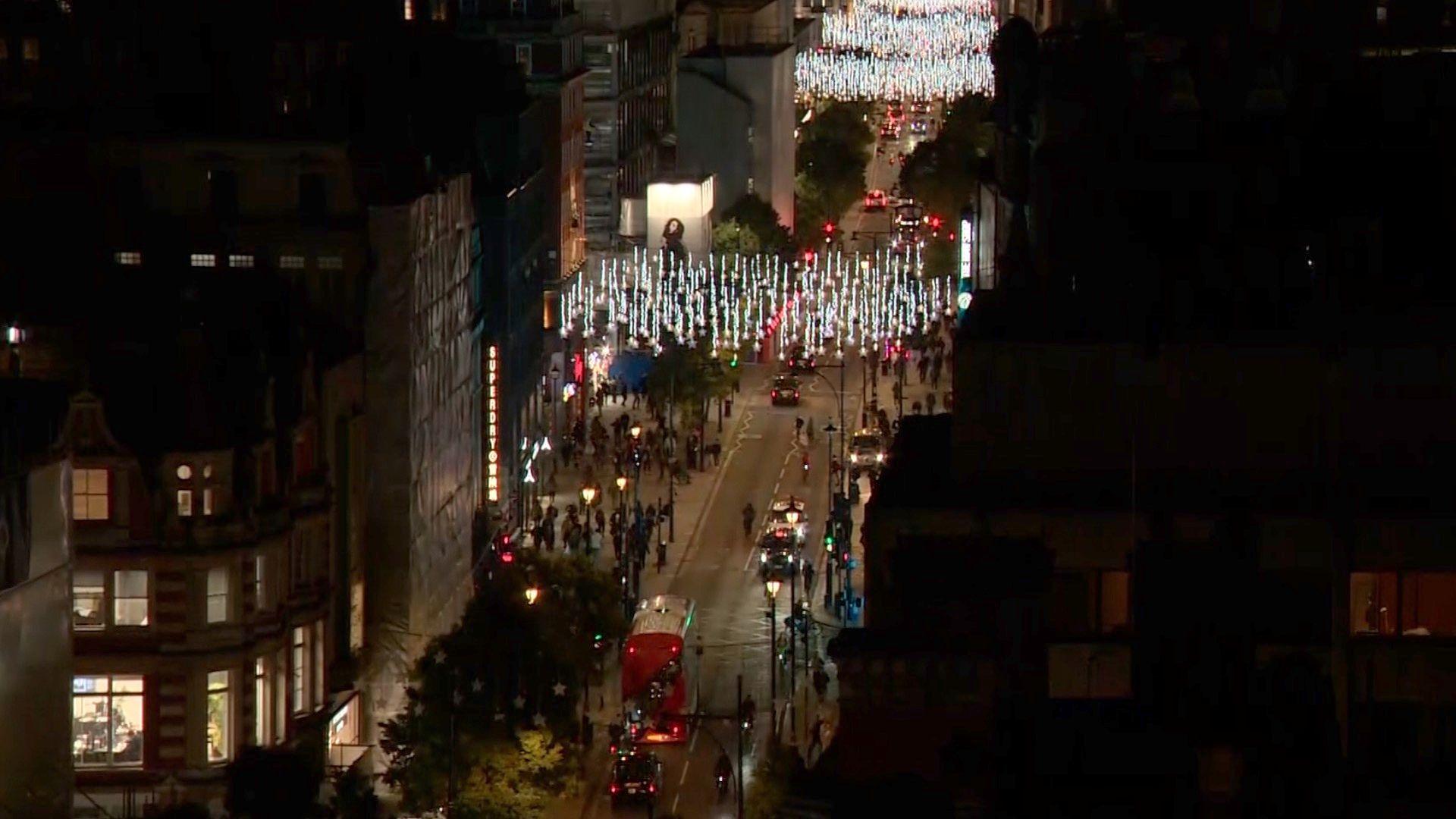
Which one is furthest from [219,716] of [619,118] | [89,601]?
[619,118]

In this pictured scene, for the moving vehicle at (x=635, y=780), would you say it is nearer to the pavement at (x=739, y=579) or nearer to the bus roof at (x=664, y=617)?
the pavement at (x=739, y=579)

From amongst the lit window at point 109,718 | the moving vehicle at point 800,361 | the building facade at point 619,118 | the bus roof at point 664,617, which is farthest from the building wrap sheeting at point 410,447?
the building facade at point 619,118

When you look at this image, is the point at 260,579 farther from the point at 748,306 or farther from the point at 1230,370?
the point at 748,306

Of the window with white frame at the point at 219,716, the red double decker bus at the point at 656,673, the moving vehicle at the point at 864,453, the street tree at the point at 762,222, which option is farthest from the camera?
the street tree at the point at 762,222

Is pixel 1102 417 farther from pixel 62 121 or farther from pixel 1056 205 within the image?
pixel 62 121

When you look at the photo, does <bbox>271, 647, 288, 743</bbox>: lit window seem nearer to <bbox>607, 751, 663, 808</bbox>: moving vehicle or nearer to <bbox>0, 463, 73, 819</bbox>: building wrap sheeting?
<bbox>607, 751, 663, 808</bbox>: moving vehicle

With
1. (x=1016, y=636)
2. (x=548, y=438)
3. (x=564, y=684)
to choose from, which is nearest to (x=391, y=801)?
(x=564, y=684)
